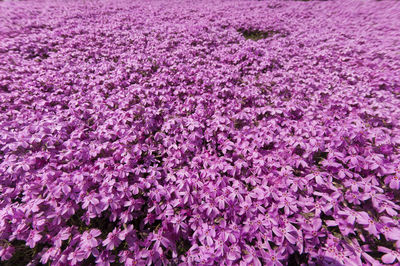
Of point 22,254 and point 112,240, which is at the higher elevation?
point 112,240

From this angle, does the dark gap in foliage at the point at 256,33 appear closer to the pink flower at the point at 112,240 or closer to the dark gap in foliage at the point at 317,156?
the dark gap in foliage at the point at 317,156

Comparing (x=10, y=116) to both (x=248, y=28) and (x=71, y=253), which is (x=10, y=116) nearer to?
(x=71, y=253)

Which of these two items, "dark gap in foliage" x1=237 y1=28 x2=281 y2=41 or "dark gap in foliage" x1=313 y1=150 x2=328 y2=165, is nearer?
"dark gap in foliage" x1=313 y1=150 x2=328 y2=165

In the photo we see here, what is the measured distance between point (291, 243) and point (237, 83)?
4.88 m

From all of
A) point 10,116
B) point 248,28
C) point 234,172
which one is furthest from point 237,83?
point 248,28

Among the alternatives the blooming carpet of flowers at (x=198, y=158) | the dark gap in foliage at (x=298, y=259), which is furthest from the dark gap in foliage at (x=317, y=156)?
the dark gap in foliage at (x=298, y=259)

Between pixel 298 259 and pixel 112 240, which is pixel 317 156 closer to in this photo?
pixel 298 259

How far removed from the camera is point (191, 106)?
492cm

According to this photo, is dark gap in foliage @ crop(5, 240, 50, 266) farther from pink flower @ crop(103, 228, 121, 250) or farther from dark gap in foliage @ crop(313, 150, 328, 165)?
dark gap in foliage @ crop(313, 150, 328, 165)

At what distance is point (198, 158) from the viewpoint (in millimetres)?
3748

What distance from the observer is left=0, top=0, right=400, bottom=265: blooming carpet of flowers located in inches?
106

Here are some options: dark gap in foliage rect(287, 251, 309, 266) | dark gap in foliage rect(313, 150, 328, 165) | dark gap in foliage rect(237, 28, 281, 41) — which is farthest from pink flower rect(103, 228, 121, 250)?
dark gap in foliage rect(237, 28, 281, 41)

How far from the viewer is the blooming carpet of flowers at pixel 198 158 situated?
2.70 m

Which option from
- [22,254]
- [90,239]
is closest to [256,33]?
[90,239]
